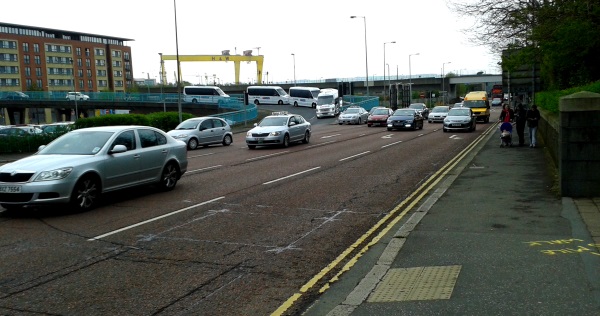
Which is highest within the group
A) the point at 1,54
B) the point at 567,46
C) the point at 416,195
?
the point at 1,54

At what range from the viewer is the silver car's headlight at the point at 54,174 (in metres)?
10.1

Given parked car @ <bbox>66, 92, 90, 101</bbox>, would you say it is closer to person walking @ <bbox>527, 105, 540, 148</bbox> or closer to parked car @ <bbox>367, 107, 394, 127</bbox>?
parked car @ <bbox>367, 107, 394, 127</bbox>

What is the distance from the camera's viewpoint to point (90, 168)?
10812 mm

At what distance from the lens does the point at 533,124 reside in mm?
22250

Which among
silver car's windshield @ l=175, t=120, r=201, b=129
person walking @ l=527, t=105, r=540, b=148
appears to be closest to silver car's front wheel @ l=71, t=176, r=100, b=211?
person walking @ l=527, t=105, r=540, b=148

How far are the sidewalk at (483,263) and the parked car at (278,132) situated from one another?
1504 cm

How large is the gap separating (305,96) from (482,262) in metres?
77.0

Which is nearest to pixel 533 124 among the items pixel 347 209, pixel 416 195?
pixel 416 195

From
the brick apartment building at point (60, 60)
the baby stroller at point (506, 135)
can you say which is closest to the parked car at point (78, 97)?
the brick apartment building at point (60, 60)

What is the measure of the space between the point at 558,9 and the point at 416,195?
12499 mm

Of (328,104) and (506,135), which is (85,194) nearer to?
(506,135)

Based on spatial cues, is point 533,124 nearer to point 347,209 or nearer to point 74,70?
point 347,209

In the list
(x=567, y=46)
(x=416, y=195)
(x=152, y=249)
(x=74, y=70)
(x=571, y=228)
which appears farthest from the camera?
(x=74, y=70)

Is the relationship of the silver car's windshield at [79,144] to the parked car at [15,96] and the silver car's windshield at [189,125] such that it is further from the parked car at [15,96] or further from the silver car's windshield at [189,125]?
the parked car at [15,96]
